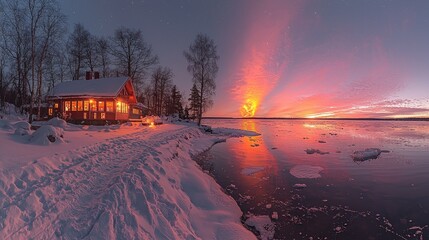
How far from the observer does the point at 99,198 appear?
5496 millimetres

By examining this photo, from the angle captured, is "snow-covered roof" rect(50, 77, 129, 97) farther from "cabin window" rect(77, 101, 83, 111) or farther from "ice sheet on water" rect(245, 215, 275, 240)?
"ice sheet on water" rect(245, 215, 275, 240)

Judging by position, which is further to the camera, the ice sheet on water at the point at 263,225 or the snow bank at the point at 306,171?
the snow bank at the point at 306,171

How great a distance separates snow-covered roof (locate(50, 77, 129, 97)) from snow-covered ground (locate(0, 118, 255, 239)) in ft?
57.4

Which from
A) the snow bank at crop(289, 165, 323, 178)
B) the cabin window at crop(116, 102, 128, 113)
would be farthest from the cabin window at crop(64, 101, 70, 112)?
the snow bank at crop(289, 165, 323, 178)

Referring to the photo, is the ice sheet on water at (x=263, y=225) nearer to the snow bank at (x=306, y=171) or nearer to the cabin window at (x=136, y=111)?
the snow bank at (x=306, y=171)

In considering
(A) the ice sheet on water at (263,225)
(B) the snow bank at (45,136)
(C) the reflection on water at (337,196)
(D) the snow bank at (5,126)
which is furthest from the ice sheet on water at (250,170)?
(D) the snow bank at (5,126)

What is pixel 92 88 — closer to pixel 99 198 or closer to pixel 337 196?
pixel 99 198

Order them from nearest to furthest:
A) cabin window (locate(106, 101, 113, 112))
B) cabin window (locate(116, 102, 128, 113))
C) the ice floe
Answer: the ice floe, cabin window (locate(106, 101, 113, 112)), cabin window (locate(116, 102, 128, 113))

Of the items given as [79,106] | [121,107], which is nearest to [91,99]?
[79,106]

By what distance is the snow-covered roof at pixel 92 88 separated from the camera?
26.3 metres

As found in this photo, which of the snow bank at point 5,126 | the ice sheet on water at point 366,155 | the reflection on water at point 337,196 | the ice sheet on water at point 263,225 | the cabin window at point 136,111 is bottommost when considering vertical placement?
the ice sheet on water at point 263,225

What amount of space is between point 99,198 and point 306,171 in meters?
9.60

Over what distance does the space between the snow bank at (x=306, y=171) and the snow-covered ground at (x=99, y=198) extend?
4.60 metres

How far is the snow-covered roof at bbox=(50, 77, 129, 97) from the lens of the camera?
86.2 ft
